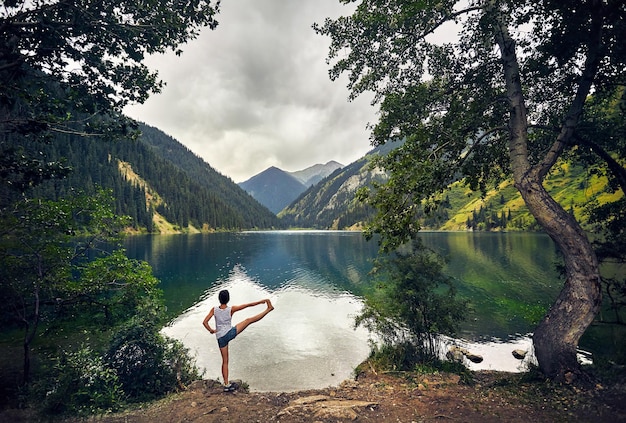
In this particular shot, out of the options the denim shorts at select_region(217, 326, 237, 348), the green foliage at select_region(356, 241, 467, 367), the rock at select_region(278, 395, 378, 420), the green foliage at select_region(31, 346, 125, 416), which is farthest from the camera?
the green foliage at select_region(356, 241, 467, 367)

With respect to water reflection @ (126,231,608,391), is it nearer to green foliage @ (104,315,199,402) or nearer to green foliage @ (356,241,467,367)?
green foliage @ (356,241,467,367)

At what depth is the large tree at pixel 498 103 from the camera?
8.37 meters

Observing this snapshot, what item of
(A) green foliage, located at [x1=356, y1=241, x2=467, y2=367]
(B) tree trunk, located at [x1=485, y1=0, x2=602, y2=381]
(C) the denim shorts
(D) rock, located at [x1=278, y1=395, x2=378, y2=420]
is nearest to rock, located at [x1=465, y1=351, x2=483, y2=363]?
(A) green foliage, located at [x1=356, y1=241, x2=467, y2=367]

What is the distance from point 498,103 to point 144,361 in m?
18.7

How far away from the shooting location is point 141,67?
9633mm

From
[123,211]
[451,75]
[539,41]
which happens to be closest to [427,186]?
[451,75]

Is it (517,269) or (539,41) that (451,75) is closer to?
(539,41)

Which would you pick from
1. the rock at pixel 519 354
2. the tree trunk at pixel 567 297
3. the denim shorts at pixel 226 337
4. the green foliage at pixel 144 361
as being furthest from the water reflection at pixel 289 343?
the tree trunk at pixel 567 297

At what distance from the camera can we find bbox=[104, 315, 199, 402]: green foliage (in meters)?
12.6

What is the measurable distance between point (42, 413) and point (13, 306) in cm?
494

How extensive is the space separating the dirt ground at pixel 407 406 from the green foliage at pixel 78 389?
0.69 meters

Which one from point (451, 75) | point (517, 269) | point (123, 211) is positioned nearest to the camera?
point (451, 75)

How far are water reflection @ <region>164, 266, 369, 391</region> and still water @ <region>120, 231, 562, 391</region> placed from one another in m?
0.07

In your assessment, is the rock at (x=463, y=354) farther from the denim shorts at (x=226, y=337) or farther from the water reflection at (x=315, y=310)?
the denim shorts at (x=226, y=337)
